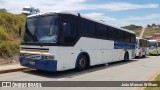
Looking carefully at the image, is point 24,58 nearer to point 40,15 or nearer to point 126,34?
point 40,15

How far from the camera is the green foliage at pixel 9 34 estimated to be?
57.8 ft

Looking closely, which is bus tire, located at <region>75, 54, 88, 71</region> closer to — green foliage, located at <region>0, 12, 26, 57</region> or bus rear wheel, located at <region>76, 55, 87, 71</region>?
bus rear wheel, located at <region>76, 55, 87, 71</region>

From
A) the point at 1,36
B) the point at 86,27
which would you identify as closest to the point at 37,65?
the point at 86,27

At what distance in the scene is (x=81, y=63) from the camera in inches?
571

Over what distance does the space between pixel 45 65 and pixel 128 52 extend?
13.3m

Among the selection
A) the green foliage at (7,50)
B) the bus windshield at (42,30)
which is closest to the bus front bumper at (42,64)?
the bus windshield at (42,30)

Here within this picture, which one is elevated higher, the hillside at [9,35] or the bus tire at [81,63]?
the hillside at [9,35]

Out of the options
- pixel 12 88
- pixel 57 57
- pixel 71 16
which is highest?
pixel 71 16

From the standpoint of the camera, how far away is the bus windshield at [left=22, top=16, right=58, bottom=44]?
12.3 meters

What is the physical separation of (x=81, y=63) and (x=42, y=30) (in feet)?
10.3

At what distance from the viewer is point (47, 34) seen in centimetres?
1241

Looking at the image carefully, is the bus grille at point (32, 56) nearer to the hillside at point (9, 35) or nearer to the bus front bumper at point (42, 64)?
the bus front bumper at point (42, 64)

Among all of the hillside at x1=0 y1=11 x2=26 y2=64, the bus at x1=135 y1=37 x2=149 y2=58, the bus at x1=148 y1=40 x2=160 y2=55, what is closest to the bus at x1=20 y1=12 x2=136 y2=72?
the hillside at x1=0 y1=11 x2=26 y2=64

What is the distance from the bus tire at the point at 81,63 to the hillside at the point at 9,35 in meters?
5.54
